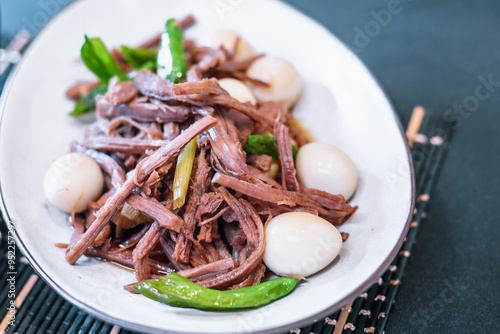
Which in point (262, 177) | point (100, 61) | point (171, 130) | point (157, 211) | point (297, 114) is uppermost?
point (100, 61)

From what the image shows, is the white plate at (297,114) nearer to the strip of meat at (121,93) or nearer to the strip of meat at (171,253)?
the strip of meat at (171,253)

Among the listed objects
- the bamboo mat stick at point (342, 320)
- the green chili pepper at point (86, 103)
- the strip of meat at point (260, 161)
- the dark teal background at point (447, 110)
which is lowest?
the dark teal background at point (447, 110)

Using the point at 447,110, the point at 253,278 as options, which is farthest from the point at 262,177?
the point at 447,110

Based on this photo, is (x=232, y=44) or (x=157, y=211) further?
(x=232, y=44)

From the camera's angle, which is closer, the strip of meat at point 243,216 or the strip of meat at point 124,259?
the strip of meat at point 243,216

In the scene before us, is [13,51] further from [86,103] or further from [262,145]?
[262,145]

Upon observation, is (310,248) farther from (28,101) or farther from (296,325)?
(28,101)

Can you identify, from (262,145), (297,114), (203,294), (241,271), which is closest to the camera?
(203,294)

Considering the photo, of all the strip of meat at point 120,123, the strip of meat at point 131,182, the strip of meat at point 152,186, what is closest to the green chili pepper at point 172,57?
the strip of meat at point 120,123
